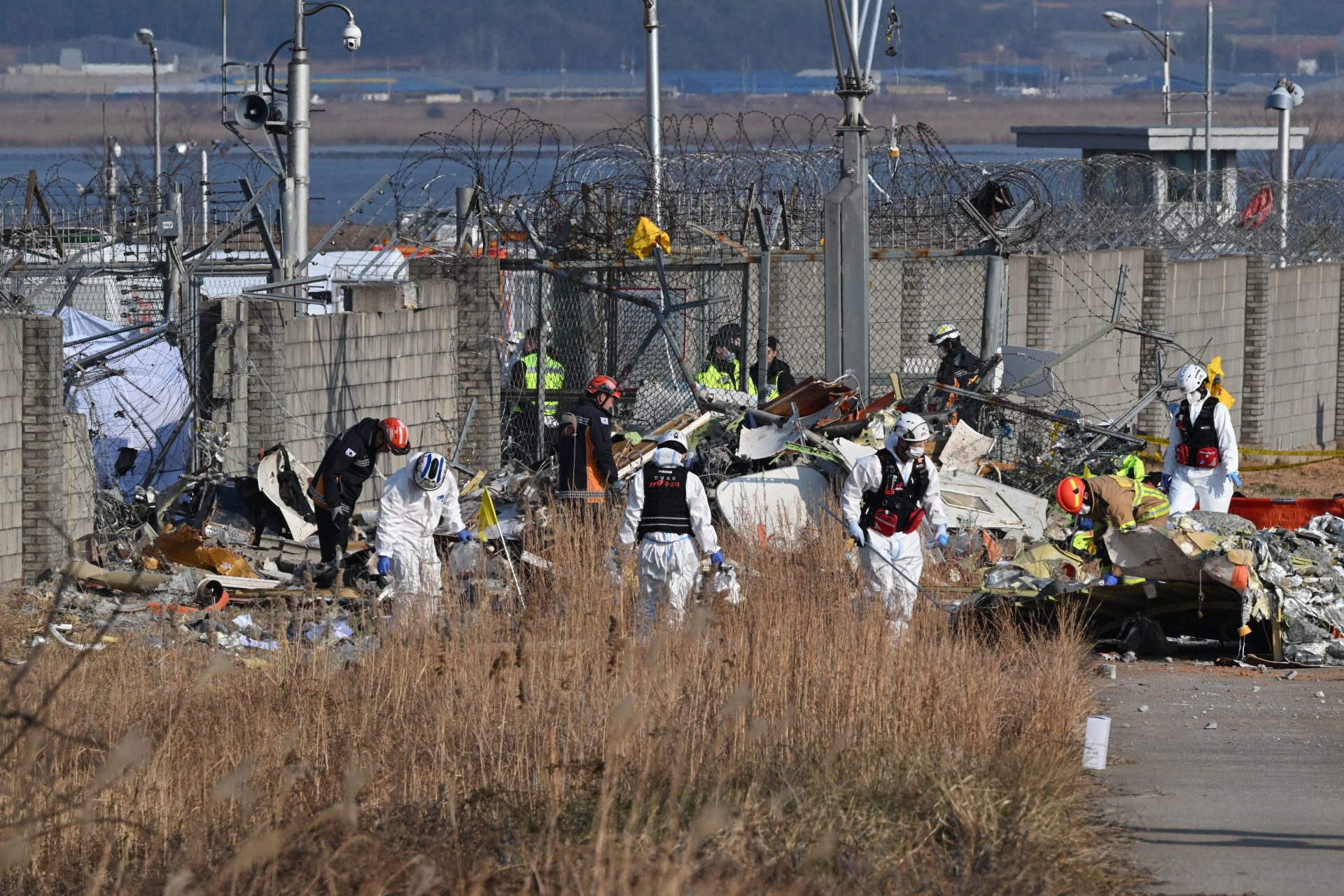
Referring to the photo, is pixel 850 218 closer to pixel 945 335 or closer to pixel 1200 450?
pixel 945 335

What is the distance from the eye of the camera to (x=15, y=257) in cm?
1384

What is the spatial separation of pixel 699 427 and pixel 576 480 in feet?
4.86

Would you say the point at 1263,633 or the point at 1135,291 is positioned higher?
the point at 1135,291

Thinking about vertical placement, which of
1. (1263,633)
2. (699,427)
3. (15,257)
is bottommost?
(1263,633)

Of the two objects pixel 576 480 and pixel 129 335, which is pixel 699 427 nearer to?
pixel 576 480

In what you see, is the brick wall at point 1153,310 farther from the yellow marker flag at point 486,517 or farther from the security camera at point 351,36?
the yellow marker flag at point 486,517

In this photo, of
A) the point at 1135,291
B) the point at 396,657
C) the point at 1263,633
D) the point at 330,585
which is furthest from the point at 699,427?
the point at 1135,291

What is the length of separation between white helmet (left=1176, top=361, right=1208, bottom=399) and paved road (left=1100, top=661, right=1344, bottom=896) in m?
3.83

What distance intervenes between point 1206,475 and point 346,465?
663cm

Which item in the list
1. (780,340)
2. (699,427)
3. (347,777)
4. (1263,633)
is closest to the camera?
(347,777)

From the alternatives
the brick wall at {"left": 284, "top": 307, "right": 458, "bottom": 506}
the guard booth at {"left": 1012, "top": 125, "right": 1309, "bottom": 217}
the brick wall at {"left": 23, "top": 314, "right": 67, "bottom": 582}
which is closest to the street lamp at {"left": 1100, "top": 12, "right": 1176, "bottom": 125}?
the guard booth at {"left": 1012, "top": 125, "right": 1309, "bottom": 217}

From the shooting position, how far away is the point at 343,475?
1284cm

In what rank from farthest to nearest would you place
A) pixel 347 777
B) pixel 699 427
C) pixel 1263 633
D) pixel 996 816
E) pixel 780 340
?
pixel 780 340
pixel 699 427
pixel 1263 633
pixel 996 816
pixel 347 777

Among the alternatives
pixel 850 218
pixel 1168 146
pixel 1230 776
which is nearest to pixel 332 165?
pixel 1168 146
